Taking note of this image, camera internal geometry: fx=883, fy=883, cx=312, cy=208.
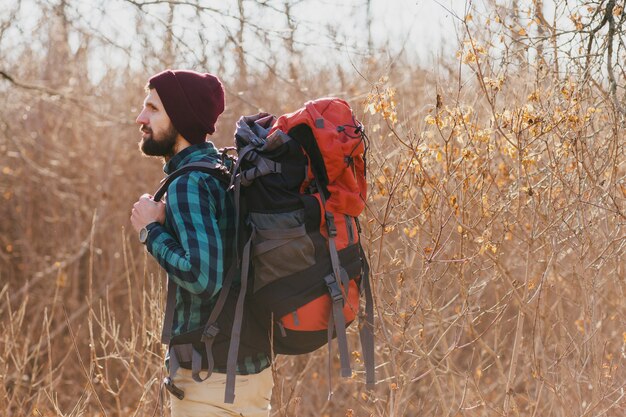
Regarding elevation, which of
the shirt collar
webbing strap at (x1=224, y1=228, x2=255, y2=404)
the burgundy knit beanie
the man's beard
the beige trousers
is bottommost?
the beige trousers

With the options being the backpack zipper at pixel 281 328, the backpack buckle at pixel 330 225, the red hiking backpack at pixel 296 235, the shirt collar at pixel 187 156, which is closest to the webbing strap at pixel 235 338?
the red hiking backpack at pixel 296 235

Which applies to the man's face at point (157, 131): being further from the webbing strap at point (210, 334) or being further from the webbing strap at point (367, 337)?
the webbing strap at point (367, 337)

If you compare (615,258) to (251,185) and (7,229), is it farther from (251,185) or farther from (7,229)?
(7,229)

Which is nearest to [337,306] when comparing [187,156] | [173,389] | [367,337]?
[367,337]

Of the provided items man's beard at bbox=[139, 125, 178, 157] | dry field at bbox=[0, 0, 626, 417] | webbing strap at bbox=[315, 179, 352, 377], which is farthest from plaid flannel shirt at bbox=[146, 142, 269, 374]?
dry field at bbox=[0, 0, 626, 417]

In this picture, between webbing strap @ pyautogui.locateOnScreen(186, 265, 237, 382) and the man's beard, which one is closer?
webbing strap @ pyautogui.locateOnScreen(186, 265, 237, 382)

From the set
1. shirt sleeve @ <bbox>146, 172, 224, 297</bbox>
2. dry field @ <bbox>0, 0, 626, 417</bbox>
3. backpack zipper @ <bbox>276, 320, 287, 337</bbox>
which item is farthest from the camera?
dry field @ <bbox>0, 0, 626, 417</bbox>

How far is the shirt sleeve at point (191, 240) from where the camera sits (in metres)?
2.76

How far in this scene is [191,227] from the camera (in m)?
2.81

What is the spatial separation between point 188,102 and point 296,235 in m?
0.63

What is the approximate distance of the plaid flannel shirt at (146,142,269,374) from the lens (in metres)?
2.77

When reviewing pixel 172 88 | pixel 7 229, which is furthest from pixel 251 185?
pixel 7 229

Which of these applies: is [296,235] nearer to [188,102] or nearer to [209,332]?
[209,332]

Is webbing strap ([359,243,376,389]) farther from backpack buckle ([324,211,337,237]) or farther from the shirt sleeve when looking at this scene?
the shirt sleeve
